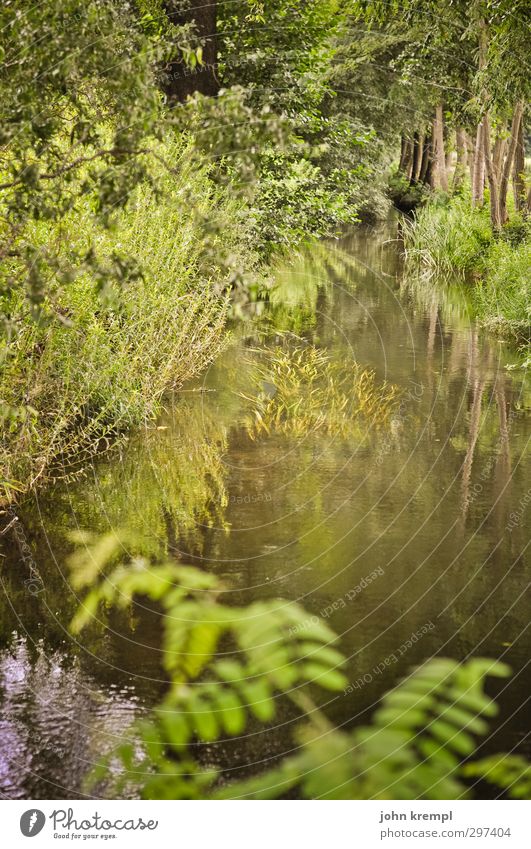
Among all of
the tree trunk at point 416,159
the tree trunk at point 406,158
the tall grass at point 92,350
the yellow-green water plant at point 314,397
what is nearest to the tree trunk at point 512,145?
the yellow-green water plant at point 314,397

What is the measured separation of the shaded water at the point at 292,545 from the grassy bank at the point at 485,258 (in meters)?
2.48

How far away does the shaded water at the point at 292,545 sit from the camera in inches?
165

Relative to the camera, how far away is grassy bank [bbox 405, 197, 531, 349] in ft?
42.4

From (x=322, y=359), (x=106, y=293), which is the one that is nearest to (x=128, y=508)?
(x=106, y=293)

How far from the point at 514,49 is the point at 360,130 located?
16.4 feet

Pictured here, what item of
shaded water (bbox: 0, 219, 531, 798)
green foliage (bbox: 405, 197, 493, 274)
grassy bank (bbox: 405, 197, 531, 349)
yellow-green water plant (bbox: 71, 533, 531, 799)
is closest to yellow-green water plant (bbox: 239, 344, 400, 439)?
shaded water (bbox: 0, 219, 531, 798)

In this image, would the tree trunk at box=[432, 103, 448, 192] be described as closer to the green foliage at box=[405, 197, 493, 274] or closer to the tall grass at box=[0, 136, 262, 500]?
the green foliage at box=[405, 197, 493, 274]

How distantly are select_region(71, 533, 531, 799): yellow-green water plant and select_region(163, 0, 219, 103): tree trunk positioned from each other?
29.0 ft

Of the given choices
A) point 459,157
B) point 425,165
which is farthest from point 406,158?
point 459,157

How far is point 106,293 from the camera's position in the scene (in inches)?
133

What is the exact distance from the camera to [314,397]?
9836 millimetres

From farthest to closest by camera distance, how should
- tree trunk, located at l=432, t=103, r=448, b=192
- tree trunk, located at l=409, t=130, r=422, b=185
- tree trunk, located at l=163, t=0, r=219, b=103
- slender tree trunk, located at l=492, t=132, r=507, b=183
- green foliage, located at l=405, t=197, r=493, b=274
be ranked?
1. tree trunk, located at l=409, t=130, r=422, b=185
2. tree trunk, located at l=432, t=103, r=448, b=192
3. slender tree trunk, located at l=492, t=132, r=507, b=183
4. green foliage, located at l=405, t=197, r=493, b=274
5. tree trunk, located at l=163, t=0, r=219, b=103

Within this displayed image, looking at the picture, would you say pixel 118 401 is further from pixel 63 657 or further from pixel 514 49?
pixel 514 49

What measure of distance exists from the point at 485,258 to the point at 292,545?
43.4 ft
